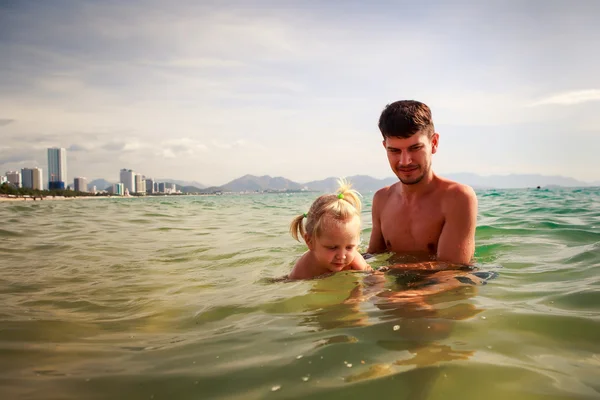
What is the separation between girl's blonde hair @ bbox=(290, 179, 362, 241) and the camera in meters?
4.57

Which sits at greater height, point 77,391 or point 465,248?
point 465,248

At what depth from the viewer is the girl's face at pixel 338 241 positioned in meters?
4.52

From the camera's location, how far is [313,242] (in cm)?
477

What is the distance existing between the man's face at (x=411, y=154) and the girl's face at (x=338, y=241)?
80 cm

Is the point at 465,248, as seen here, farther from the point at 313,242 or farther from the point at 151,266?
the point at 151,266

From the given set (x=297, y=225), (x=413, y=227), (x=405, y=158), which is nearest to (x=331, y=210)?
(x=297, y=225)

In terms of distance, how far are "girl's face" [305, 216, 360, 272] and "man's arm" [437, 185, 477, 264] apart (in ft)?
3.34

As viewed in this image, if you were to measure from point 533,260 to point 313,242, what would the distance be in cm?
295

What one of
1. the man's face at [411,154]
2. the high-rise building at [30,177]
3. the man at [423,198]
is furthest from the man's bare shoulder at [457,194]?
the high-rise building at [30,177]

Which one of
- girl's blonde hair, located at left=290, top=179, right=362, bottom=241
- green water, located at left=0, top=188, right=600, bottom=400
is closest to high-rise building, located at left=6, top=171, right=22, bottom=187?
green water, located at left=0, top=188, right=600, bottom=400

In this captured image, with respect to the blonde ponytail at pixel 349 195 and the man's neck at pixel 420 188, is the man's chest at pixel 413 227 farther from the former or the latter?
the blonde ponytail at pixel 349 195

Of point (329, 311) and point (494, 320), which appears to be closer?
point (494, 320)

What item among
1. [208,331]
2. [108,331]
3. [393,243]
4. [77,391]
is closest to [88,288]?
[108,331]

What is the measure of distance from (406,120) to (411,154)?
414 mm
